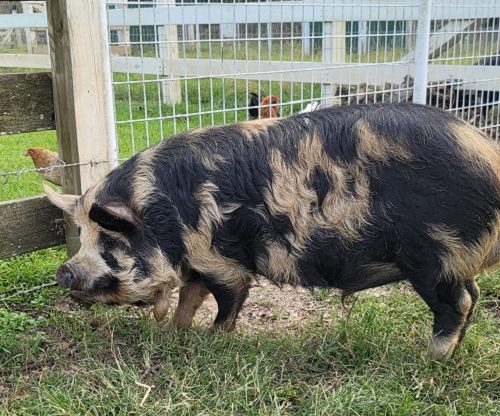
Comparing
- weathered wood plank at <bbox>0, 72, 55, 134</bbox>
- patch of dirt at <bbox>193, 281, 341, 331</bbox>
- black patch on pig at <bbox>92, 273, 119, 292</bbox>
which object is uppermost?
weathered wood plank at <bbox>0, 72, 55, 134</bbox>

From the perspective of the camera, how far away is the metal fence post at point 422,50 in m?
6.06

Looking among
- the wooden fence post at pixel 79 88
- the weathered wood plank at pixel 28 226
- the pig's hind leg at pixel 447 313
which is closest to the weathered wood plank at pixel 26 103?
the wooden fence post at pixel 79 88

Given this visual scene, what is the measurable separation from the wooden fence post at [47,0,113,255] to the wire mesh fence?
22 centimetres

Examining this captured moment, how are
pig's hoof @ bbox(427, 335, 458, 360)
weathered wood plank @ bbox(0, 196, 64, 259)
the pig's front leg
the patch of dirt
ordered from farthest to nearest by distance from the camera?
the patch of dirt → weathered wood plank @ bbox(0, 196, 64, 259) → the pig's front leg → pig's hoof @ bbox(427, 335, 458, 360)

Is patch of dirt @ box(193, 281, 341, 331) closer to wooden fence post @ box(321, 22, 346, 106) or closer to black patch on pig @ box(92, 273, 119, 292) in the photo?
black patch on pig @ box(92, 273, 119, 292)

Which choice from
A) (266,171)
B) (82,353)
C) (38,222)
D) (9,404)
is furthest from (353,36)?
(9,404)

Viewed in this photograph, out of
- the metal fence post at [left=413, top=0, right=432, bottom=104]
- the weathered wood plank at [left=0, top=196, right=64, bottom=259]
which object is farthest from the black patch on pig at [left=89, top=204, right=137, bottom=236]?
the metal fence post at [left=413, top=0, right=432, bottom=104]

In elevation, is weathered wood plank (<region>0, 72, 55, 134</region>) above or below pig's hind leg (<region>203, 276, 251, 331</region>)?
above

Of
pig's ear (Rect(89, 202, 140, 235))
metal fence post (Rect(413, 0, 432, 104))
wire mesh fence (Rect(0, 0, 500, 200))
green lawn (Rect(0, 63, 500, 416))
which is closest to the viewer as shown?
green lawn (Rect(0, 63, 500, 416))

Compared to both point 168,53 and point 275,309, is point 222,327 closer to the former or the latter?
point 275,309

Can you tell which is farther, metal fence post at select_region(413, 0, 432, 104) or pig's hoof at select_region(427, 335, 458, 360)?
metal fence post at select_region(413, 0, 432, 104)

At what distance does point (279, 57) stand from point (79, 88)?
7.89 ft

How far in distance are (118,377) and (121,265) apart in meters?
0.58

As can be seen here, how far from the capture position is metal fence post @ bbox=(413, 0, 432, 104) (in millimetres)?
6059
